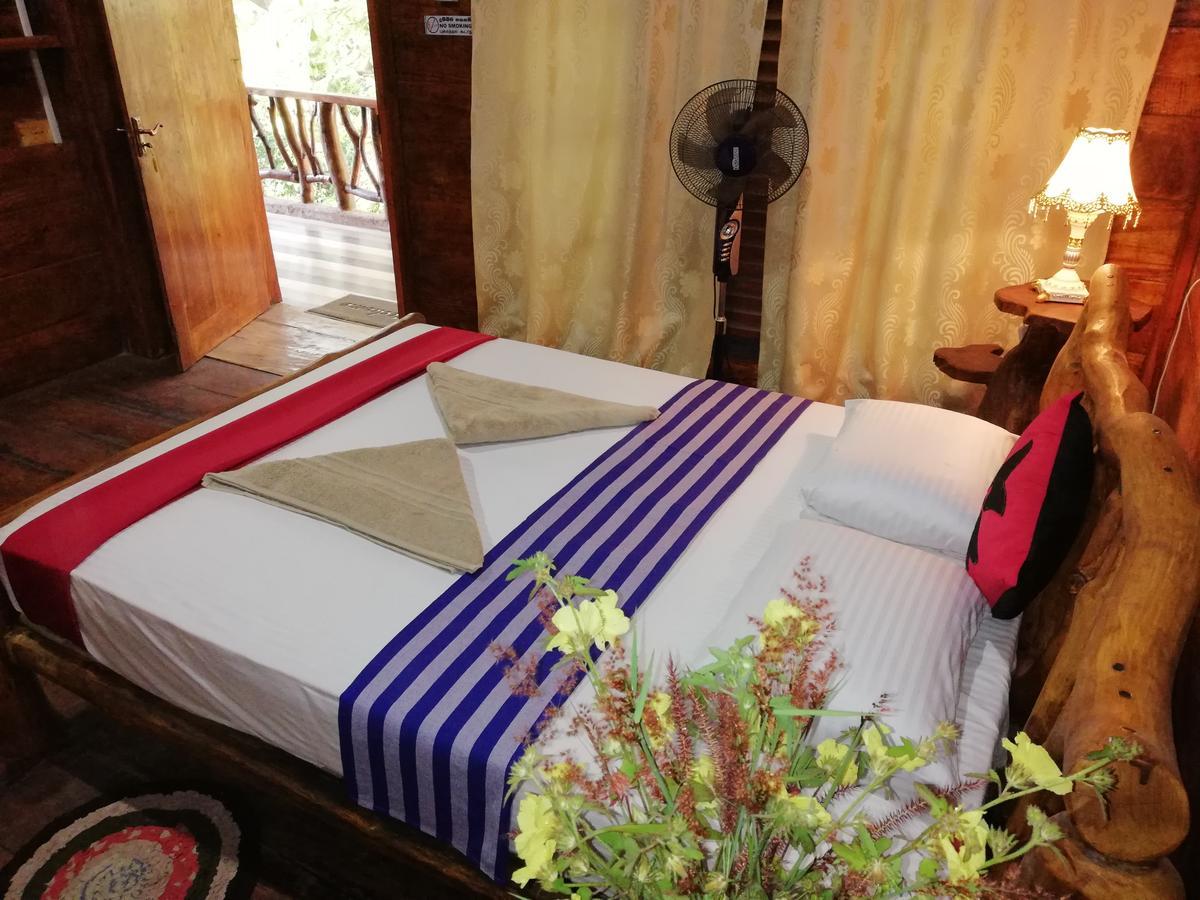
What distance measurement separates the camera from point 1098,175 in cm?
251

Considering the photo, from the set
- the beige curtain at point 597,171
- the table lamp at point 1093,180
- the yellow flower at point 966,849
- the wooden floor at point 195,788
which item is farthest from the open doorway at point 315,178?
the yellow flower at point 966,849

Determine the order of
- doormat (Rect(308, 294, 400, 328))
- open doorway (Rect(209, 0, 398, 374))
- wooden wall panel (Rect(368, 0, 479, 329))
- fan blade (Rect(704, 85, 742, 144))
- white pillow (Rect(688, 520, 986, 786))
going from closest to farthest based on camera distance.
Result: white pillow (Rect(688, 520, 986, 786)) < fan blade (Rect(704, 85, 742, 144)) < wooden wall panel (Rect(368, 0, 479, 329)) < open doorway (Rect(209, 0, 398, 374)) < doormat (Rect(308, 294, 400, 328))

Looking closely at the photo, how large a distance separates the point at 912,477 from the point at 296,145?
20.7ft

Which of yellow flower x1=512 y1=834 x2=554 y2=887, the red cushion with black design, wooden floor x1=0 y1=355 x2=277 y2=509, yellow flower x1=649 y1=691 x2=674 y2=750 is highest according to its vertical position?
yellow flower x1=649 y1=691 x2=674 y2=750

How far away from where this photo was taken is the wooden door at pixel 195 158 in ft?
12.1

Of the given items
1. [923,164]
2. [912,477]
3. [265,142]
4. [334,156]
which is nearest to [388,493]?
[912,477]

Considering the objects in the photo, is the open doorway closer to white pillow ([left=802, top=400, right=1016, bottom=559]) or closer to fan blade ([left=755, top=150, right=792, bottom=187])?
fan blade ([left=755, top=150, right=792, bottom=187])

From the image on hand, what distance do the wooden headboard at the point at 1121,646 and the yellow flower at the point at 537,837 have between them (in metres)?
0.53

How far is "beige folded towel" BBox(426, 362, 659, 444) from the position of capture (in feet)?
7.39

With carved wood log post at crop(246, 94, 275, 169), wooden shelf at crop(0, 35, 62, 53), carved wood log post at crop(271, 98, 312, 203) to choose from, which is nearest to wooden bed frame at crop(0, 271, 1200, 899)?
wooden shelf at crop(0, 35, 62, 53)

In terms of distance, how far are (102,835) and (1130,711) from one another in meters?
1.96

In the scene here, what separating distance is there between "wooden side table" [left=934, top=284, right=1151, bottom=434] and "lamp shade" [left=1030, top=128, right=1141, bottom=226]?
298mm

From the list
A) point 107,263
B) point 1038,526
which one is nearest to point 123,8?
point 107,263

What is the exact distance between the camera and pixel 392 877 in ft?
6.01
